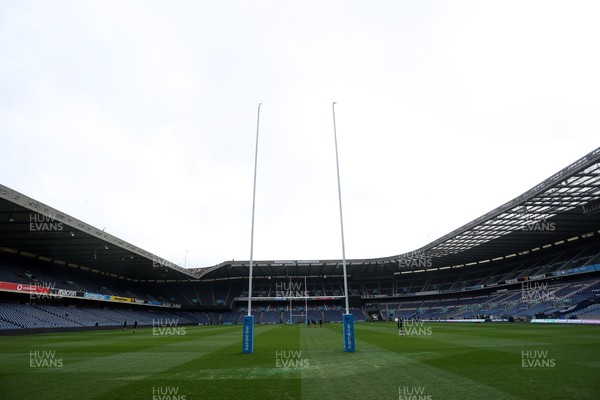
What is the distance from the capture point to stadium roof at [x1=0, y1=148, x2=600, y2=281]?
32.3 meters

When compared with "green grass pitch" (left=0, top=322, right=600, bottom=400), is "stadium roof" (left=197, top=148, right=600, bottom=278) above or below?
above

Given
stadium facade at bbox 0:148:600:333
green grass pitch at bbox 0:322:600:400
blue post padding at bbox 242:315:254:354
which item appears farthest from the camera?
stadium facade at bbox 0:148:600:333

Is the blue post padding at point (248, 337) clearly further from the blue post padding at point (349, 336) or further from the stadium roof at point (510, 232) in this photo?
the stadium roof at point (510, 232)

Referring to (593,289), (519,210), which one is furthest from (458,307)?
(519,210)

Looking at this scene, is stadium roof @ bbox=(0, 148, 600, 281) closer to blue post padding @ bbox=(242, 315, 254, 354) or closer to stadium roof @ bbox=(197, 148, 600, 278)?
stadium roof @ bbox=(197, 148, 600, 278)

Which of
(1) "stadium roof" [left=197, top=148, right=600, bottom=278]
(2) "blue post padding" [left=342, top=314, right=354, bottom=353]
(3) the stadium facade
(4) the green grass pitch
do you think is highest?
(1) "stadium roof" [left=197, top=148, right=600, bottom=278]

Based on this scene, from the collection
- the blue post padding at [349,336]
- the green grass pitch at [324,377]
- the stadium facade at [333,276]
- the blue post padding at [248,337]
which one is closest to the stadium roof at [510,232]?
the stadium facade at [333,276]

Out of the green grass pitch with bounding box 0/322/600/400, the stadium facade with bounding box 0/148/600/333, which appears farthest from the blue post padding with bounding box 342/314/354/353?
the stadium facade with bounding box 0/148/600/333

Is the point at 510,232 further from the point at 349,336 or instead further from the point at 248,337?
the point at 248,337

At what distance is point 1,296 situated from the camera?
42625 millimetres

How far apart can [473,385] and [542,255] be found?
7016 centimetres

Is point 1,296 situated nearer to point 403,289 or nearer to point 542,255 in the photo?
point 403,289

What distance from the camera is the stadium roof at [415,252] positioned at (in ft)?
106

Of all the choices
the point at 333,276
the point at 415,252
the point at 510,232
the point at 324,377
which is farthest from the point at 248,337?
the point at 333,276
